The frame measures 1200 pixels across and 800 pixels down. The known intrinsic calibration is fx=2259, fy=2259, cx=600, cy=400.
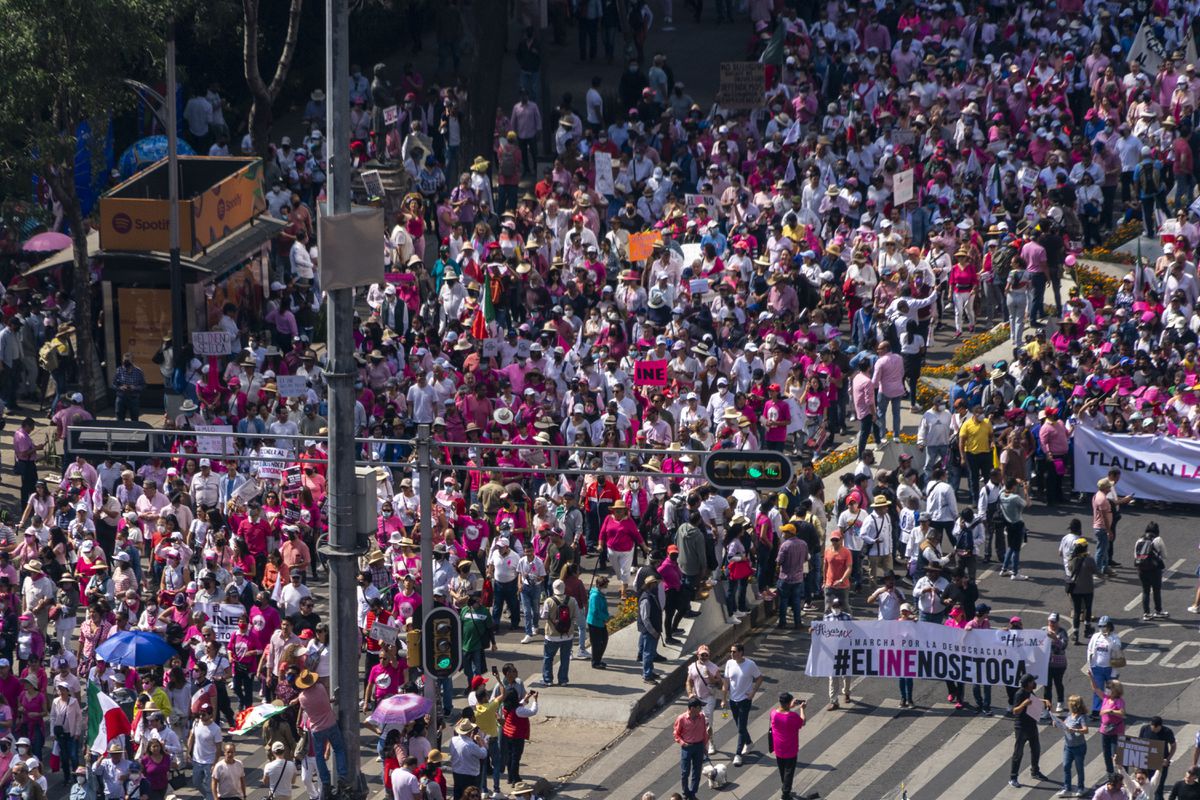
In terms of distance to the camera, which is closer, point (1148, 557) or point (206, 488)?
point (1148, 557)

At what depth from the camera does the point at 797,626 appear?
101ft

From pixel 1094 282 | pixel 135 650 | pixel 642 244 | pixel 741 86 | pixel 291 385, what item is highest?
pixel 741 86

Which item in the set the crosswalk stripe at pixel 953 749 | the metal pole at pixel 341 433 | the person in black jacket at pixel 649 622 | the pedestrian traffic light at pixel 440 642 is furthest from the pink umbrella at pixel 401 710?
the metal pole at pixel 341 433

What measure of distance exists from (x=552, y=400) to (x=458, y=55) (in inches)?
739

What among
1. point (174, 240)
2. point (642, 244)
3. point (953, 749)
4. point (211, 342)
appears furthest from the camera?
point (642, 244)

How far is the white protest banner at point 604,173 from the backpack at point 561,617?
48.4 ft

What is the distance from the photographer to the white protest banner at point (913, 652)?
1092 inches

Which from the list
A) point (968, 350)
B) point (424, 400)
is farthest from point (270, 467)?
point (968, 350)

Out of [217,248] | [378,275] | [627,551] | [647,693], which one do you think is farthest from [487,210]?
[378,275]

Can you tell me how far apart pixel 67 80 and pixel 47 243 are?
592cm

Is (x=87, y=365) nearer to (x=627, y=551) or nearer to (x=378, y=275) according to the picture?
(x=627, y=551)

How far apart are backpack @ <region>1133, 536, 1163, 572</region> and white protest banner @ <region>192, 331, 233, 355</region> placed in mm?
15267

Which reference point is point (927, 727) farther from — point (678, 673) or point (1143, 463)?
point (1143, 463)

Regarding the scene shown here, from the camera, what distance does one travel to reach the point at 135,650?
27.6 m
